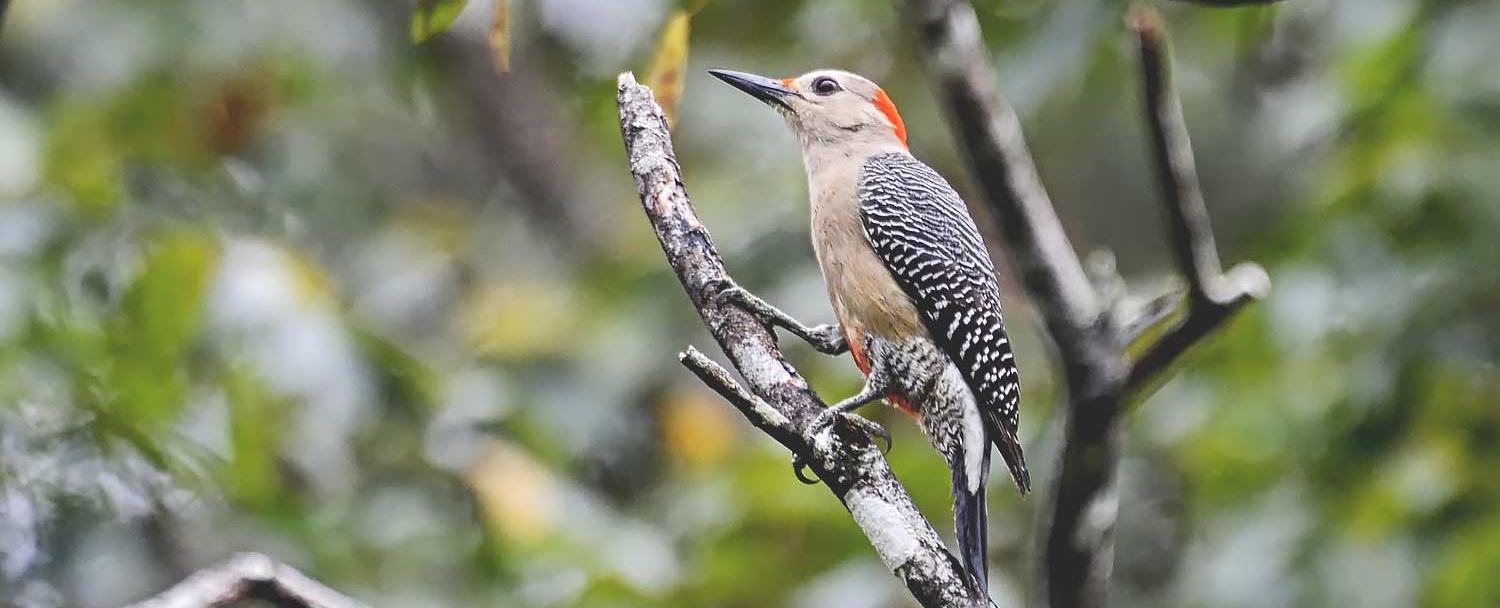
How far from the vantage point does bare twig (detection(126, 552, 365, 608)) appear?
2537mm

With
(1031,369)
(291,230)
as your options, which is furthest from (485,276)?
(1031,369)

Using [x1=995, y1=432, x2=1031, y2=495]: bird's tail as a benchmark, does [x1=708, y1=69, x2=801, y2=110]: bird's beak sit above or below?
above

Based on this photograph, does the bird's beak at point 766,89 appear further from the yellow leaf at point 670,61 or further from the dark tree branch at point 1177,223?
the dark tree branch at point 1177,223

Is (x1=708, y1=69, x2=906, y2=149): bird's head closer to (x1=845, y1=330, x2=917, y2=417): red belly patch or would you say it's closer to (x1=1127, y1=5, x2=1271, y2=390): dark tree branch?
(x1=845, y1=330, x2=917, y2=417): red belly patch

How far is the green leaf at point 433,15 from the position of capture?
268 cm

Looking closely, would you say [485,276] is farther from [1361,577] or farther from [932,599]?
[932,599]

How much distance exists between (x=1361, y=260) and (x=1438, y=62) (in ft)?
2.25

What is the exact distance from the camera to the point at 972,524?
3.21 metres

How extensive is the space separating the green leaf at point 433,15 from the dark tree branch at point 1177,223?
1060 millimetres

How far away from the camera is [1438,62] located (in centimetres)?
529

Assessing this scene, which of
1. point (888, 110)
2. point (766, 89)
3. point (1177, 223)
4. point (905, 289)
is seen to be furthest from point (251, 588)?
point (888, 110)

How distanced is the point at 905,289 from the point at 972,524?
803 millimetres

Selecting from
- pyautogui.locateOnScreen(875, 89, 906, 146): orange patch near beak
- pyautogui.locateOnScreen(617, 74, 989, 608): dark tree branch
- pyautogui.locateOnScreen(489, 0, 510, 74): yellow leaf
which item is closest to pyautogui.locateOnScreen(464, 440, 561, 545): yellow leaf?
pyautogui.locateOnScreen(875, 89, 906, 146): orange patch near beak

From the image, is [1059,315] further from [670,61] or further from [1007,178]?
[670,61]
